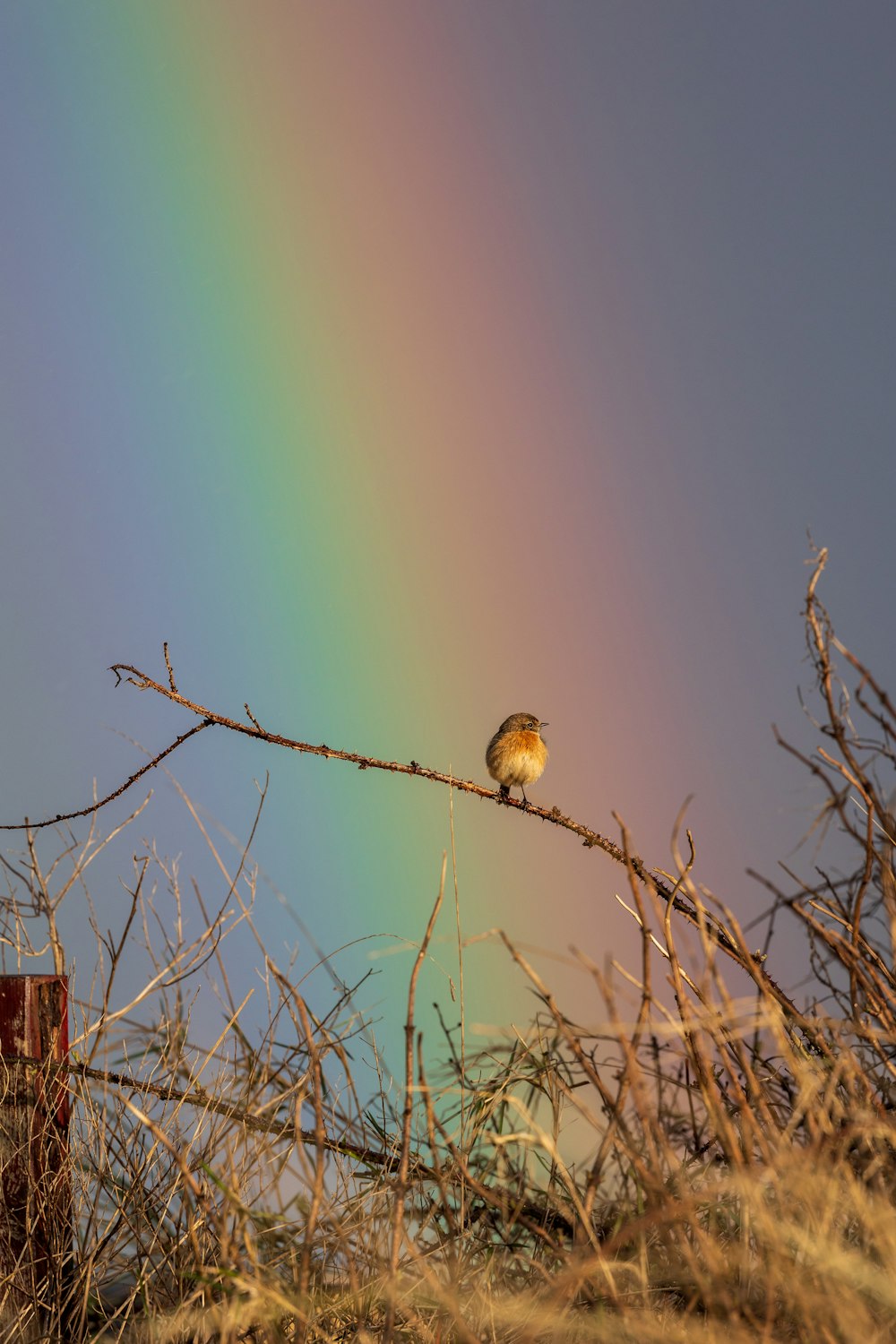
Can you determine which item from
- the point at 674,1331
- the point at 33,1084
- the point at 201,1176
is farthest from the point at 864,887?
the point at 33,1084

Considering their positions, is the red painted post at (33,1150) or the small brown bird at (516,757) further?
the small brown bird at (516,757)

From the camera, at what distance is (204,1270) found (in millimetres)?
1534

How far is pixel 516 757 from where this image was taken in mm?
5398

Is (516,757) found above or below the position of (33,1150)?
above

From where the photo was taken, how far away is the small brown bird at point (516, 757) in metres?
5.40

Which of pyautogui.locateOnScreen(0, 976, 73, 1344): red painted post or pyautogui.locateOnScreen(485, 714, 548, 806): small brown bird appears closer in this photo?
pyautogui.locateOnScreen(0, 976, 73, 1344): red painted post

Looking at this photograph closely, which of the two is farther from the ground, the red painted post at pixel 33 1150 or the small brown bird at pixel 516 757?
the small brown bird at pixel 516 757

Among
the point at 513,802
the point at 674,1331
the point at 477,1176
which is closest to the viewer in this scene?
the point at 674,1331

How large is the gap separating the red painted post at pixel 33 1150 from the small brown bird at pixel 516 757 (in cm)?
275

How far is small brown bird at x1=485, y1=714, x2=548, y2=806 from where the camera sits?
5.40 metres

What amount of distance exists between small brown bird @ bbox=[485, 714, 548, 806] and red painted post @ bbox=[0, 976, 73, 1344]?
2.75m

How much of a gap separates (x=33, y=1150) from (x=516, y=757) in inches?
121

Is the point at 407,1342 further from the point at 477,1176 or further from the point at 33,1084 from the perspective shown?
the point at 33,1084

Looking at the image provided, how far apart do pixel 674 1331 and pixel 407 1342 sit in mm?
1129
